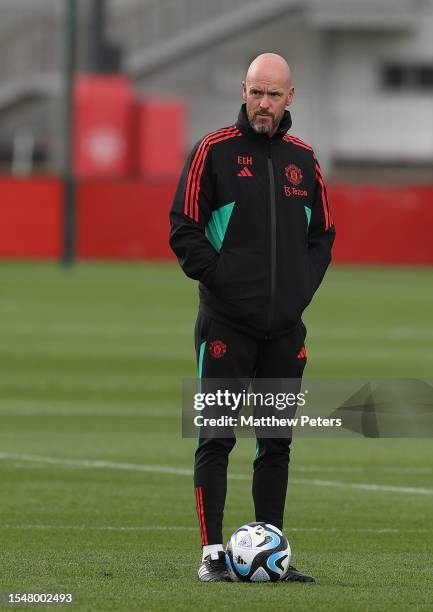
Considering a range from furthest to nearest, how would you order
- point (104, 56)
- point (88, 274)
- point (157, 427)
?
point (104, 56) → point (88, 274) → point (157, 427)

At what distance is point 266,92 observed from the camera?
718 centimetres

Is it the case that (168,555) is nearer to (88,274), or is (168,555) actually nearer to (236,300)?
(236,300)

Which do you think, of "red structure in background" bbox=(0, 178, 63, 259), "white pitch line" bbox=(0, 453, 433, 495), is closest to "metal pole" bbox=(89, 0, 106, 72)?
"red structure in background" bbox=(0, 178, 63, 259)

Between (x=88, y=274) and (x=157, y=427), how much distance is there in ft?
67.6

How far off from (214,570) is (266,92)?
2017mm

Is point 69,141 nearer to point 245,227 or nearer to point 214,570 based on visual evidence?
point 245,227

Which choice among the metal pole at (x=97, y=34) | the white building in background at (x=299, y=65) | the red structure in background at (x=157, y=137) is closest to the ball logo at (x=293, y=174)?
the metal pole at (x=97, y=34)

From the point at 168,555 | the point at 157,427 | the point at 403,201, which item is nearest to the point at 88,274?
the point at 403,201

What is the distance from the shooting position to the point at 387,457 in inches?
468

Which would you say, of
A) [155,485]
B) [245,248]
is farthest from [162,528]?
[245,248]

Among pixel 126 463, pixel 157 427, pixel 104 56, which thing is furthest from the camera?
pixel 104 56

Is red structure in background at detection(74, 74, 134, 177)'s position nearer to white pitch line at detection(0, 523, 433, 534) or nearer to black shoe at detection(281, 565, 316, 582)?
white pitch line at detection(0, 523, 433, 534)

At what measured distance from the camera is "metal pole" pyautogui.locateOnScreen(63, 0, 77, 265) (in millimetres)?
36500

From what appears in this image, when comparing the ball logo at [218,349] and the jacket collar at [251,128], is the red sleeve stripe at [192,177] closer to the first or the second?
the jacket collar at [251,128]
